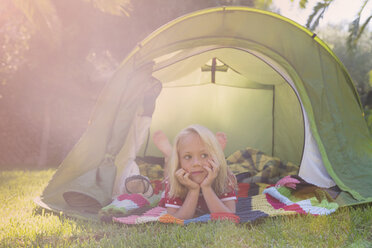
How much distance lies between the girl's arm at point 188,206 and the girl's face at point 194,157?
0.08 metres

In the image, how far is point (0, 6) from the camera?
562cm

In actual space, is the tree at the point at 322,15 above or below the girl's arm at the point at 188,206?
above

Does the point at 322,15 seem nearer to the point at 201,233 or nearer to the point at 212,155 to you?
the point at 212,155

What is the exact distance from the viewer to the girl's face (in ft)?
6.25

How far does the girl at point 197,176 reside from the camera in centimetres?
189

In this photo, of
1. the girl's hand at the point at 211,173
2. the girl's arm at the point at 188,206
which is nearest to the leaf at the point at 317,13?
the girl's hand at the point at 211,173

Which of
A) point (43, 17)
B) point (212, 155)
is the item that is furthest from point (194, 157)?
point (43, 17)

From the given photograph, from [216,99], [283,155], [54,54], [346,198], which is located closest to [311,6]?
[216,99]

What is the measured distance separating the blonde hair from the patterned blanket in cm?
16

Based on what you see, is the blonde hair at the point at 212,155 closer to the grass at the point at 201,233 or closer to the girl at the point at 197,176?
the girl at the point at 197,176

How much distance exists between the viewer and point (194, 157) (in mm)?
1920

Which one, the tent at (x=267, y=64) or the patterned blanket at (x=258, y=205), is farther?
the tent at (x=267, y=64)

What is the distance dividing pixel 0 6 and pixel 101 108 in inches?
163

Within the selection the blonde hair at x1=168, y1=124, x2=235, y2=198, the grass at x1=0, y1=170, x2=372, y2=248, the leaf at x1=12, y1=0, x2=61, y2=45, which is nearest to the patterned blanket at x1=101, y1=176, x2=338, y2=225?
the grass at x1=0, y1=170, x2=372, y2=248
